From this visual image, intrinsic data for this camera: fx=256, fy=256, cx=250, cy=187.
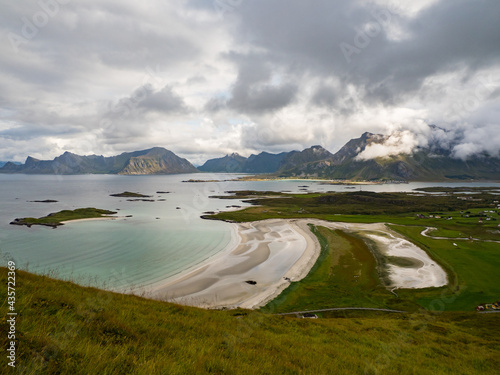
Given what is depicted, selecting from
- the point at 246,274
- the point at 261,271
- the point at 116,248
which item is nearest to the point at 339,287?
the point at 261,271

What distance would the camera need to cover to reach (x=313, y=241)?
73.6m

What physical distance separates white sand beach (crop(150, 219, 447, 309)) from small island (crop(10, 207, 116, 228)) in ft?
199

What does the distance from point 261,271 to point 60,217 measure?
277 feet

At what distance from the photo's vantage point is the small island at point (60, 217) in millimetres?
84181

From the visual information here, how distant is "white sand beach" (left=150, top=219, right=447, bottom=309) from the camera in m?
39.3

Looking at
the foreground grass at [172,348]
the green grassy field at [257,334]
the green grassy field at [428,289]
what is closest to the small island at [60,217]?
the green grassy field at [428,289]

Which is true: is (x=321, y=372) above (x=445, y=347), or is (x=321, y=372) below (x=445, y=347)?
above

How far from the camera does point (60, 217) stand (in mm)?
94562

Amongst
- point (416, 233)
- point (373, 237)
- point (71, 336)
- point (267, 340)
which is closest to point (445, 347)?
point (267, 340)

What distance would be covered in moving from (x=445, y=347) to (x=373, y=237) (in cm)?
6337

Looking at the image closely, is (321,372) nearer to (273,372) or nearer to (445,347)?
(273,372)

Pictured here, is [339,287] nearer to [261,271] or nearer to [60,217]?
[261,271]

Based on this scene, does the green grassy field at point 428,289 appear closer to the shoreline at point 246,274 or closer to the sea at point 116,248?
the shoreline at point 246,274

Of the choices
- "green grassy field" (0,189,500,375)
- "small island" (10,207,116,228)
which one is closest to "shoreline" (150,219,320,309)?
"green grassy field" (0,189,500,375)
